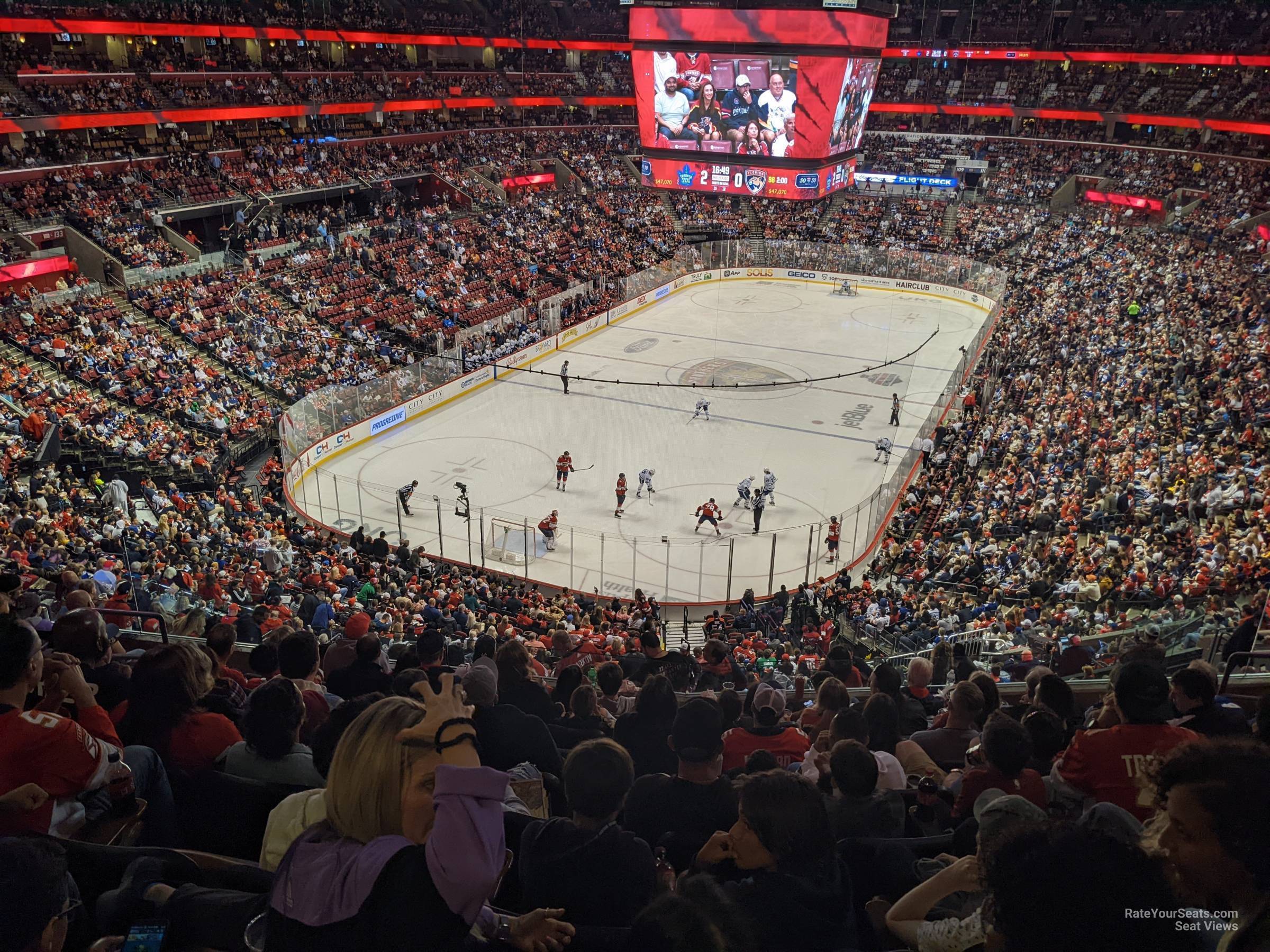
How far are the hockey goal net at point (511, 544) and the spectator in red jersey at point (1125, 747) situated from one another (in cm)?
1672

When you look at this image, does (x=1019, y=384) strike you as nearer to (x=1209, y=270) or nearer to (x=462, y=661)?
(x=1209, y=270)

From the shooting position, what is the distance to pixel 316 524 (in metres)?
22.2

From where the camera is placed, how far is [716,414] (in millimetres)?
31297

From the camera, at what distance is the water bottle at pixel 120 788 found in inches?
149

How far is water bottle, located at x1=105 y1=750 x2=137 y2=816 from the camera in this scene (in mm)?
3795

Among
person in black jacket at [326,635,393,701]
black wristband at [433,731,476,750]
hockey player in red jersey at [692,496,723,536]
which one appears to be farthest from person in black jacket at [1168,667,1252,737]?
hockey player in red jersey at [692,496,723,536]

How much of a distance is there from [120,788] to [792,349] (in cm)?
3691

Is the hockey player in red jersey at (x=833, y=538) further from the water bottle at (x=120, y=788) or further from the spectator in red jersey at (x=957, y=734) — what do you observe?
the water bottle at (x=120, y=788)

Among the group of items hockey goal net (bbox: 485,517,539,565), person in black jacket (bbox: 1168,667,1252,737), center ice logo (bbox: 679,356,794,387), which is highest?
person in black jacket (bbox: 1168,667,1252,737)

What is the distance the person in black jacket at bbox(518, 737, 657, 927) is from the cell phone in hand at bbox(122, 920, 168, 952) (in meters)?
1.19

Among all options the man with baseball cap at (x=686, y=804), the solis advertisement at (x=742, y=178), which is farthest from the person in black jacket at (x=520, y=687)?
the solis advertisement at (x=742, y=178)

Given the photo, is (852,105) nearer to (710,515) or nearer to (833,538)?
(710,515)

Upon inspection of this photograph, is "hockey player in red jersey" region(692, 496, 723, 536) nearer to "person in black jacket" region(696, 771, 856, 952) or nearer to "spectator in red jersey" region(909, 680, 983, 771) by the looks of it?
Result: "spectator in red jersey" region(909, 680, 983, 771)

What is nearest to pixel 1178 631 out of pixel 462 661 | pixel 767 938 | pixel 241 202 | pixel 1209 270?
pixel 462 661
